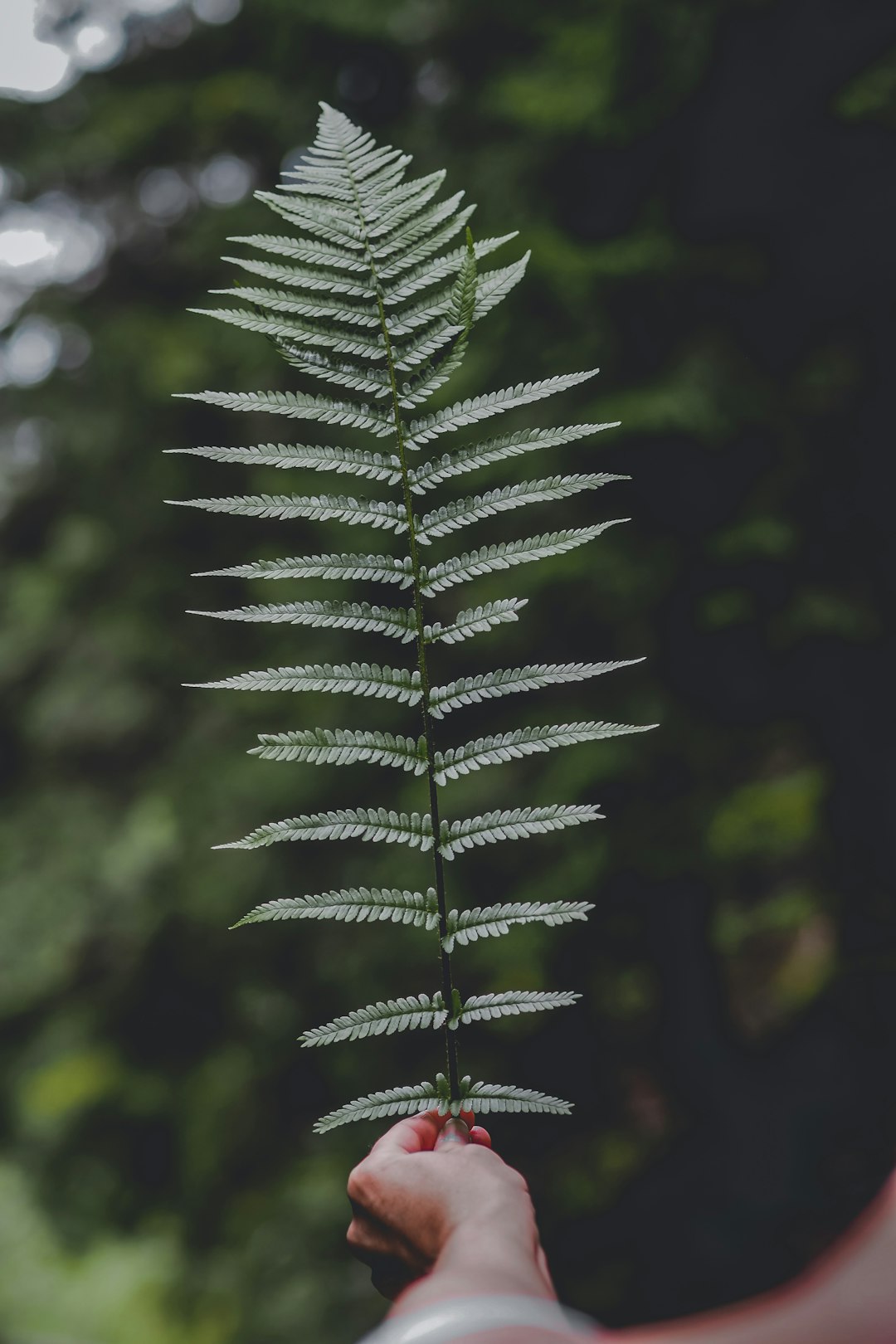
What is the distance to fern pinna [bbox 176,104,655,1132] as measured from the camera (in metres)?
0.95

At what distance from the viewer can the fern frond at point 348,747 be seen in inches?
37.9

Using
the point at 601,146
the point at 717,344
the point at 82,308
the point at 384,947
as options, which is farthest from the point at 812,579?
the point at 82,308

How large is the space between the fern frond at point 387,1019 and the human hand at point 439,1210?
0.45 feet

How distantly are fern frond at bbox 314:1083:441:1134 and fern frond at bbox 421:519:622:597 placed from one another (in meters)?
0.58

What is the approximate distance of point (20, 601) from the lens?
451 centimetres

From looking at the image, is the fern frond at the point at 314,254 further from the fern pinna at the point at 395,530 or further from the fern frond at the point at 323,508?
the fern frond at the point at 323,508

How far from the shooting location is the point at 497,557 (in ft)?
3.24

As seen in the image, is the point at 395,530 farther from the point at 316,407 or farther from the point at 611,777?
the point at 611,777

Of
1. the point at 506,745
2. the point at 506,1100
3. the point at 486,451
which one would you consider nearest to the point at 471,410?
the point at 486,451

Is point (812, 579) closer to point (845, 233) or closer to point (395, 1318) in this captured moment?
point (845, 233)

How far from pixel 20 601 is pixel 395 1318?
14.6 feet

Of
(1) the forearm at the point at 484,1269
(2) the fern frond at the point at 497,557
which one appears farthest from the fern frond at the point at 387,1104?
(2) the fern frond at the point at 497,557

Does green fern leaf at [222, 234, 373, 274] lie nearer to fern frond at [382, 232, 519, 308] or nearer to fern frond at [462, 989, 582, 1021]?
fern frond at [382, 232, 519, 308]

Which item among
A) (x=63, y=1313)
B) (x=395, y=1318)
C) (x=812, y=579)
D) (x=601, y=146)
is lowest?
(x=63, y=1313)
